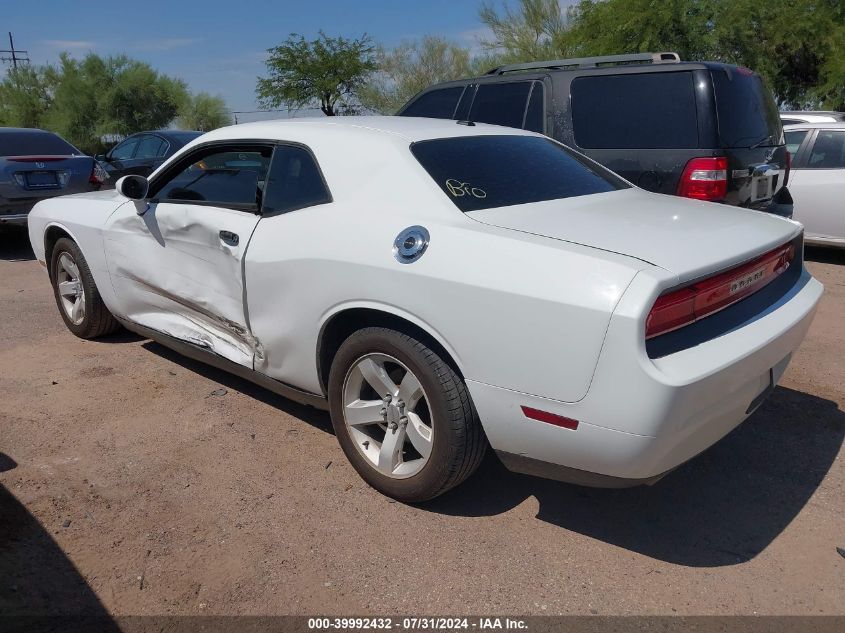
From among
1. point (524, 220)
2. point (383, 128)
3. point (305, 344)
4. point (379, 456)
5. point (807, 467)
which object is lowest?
point (807, 467)

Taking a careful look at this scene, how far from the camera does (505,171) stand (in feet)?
11.2

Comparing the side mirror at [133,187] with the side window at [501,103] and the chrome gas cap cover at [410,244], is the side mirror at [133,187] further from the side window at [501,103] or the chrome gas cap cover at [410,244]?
the side window at [501,103]

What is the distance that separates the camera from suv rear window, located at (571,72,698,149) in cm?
527

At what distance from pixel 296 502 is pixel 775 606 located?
6.26 ft

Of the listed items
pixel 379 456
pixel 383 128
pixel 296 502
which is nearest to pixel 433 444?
pixel 379 456

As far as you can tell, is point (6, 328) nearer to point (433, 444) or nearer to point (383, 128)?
point (383, 128)

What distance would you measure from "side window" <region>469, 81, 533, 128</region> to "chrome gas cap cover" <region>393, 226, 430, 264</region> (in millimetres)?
3683

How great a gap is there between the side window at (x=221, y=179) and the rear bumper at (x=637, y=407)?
1.73 m

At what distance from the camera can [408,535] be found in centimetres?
295

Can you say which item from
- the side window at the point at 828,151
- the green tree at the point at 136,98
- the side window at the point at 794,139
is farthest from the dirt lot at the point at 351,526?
the green tree at the point at 136,98

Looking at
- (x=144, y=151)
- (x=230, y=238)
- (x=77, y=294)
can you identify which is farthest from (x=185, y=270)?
(x=144, y=151)

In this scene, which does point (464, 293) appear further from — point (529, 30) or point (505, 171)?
point (529, 30)

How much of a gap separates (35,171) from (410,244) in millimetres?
7798

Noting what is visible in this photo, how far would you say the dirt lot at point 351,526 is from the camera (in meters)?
2.58
